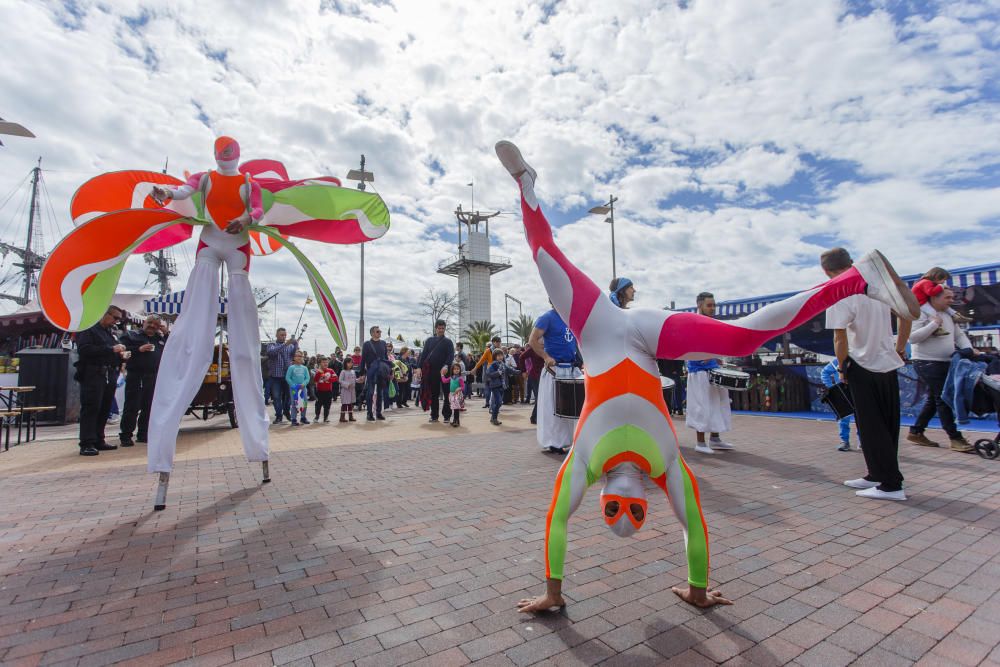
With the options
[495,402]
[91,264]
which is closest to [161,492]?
[91,264]

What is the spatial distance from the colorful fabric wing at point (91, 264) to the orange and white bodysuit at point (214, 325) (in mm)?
398

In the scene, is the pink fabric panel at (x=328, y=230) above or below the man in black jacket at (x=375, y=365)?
above

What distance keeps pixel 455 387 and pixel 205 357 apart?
6.49m

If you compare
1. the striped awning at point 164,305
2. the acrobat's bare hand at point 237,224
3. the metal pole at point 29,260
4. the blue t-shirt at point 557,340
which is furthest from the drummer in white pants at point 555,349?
the metal pole at point 29,260

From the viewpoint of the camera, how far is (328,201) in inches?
187

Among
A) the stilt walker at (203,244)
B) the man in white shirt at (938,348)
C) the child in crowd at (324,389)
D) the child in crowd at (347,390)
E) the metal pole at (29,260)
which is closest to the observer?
the stilt walker at (203,244)

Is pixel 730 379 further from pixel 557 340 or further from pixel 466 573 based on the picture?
pixel 466 573

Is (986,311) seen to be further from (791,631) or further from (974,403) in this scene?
(791,631)

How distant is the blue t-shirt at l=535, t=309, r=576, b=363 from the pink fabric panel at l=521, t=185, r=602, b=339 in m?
3.62

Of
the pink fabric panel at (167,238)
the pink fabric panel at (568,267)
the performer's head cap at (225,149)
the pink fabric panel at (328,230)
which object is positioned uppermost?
the performer's head cap at (225,149)

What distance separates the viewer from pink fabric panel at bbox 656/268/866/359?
2021mm

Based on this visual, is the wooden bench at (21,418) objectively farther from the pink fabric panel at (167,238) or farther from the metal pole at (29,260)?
the metal pole at (29,260)

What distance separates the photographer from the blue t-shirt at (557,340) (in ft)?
20.0

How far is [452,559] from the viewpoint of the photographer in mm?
3082
